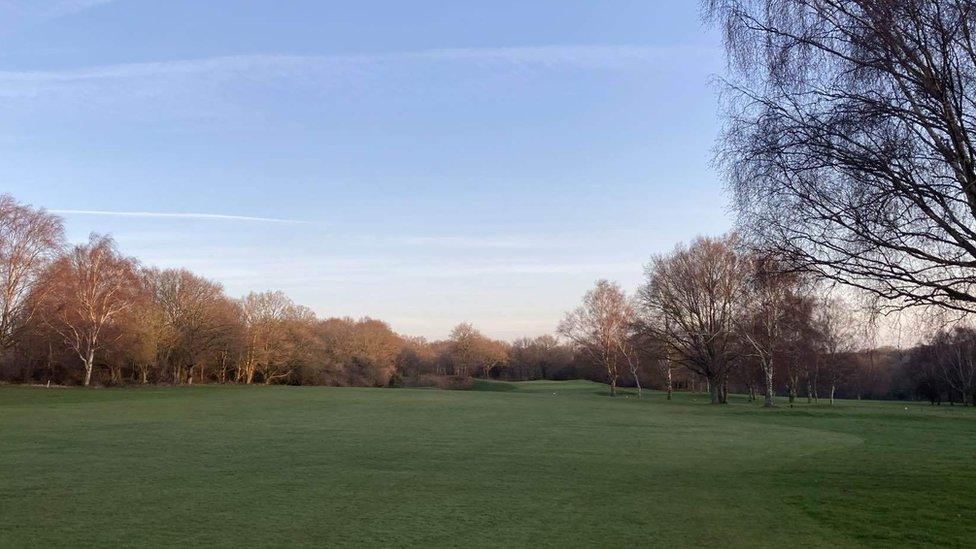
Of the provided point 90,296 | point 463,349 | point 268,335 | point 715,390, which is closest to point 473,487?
point 715,390

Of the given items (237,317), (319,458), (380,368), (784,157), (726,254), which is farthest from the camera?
(380,368)

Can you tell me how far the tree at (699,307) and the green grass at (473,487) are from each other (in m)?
23.6

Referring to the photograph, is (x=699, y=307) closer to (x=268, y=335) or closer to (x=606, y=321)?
(x=606, y=321)

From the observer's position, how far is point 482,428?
20.7 metres

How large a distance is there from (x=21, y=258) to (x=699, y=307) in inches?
1806

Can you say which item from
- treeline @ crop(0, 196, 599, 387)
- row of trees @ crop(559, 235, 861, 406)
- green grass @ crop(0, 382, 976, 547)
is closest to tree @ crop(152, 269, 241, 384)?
treeline @ crop(0, 196, 599, 387)

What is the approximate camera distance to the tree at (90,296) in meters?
45.8

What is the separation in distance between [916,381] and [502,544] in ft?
267

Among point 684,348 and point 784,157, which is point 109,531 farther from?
point 684,348

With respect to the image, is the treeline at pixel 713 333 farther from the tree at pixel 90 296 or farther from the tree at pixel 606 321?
the tree at pixel 90 296

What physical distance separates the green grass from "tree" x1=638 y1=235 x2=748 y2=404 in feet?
77.5

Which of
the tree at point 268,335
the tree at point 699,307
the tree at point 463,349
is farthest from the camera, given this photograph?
the tree at point 463,349

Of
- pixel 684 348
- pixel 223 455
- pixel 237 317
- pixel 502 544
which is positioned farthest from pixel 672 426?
pixel 237 317

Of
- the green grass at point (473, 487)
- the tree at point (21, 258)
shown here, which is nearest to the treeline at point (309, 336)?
the tree at point (21, 258)
